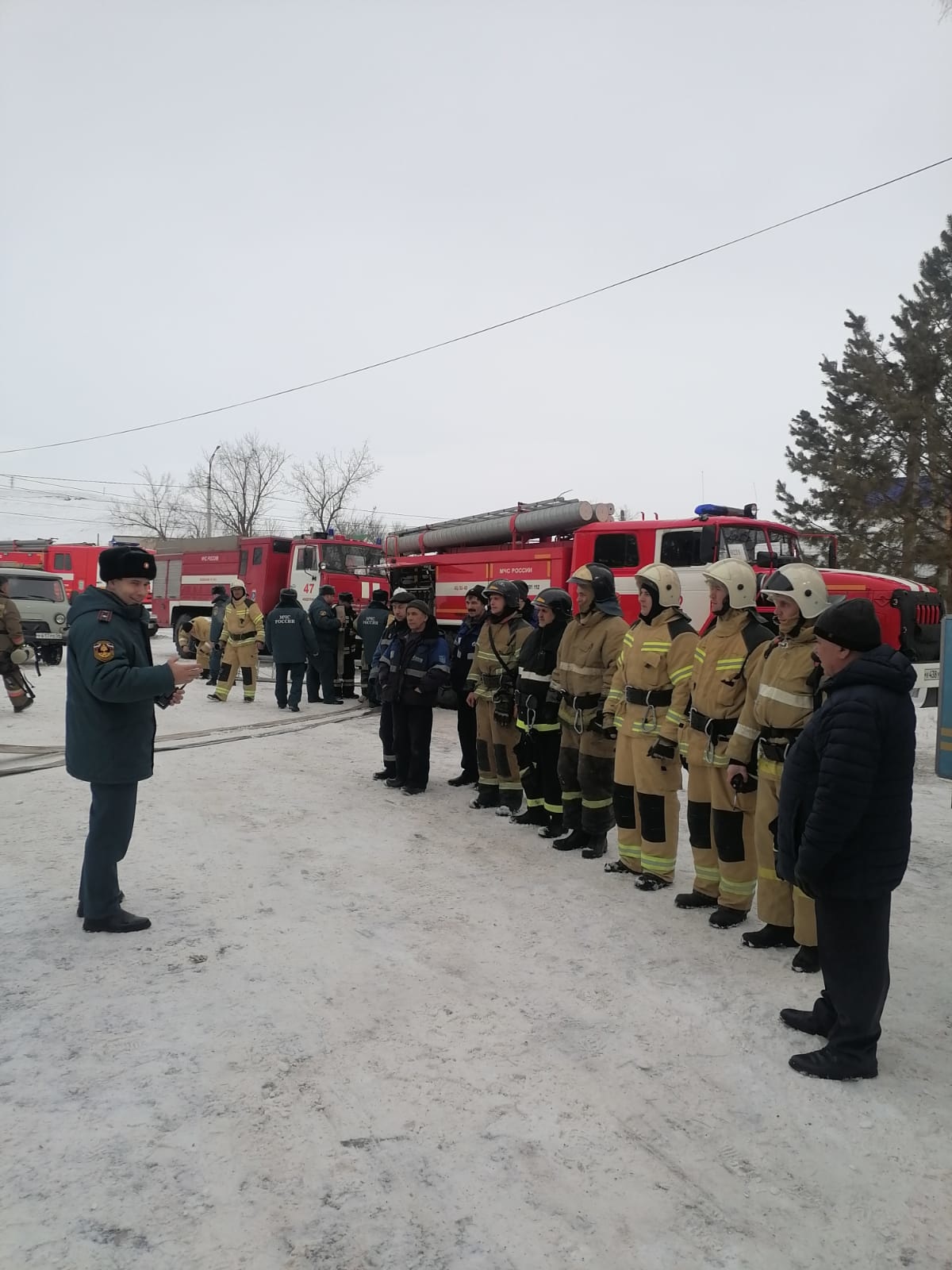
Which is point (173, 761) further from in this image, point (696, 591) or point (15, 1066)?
point (696, 591)

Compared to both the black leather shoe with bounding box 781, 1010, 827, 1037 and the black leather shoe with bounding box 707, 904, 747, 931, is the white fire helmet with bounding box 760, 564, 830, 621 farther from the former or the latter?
the black leather shoe with bounding box 781, 1010, 827, 1037

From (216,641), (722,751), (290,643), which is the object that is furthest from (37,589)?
(722,751)

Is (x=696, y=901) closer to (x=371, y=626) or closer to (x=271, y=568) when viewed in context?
(x=371, y=626)

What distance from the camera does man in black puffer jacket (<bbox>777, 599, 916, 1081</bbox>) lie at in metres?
2.99

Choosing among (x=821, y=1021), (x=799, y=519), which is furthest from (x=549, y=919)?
(x=799, y=519)

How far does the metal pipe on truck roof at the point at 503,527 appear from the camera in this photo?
12.2 meters

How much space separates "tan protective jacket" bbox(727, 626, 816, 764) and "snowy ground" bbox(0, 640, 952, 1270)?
3.57ft

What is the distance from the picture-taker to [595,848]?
593 centimetres

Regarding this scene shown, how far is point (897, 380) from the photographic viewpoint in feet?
82.5

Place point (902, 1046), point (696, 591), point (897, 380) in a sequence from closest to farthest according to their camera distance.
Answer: point (902, 1046), point (696, 591), point (897, 380)

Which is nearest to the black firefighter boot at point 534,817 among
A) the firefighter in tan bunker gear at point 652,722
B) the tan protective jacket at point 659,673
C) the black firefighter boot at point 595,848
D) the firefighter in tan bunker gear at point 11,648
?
the black firefighter boot at point 595,848

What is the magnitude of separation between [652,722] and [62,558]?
2870 centimetres

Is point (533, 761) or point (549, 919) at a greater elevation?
point (533, 761)

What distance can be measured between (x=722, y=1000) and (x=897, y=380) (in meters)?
26.0
